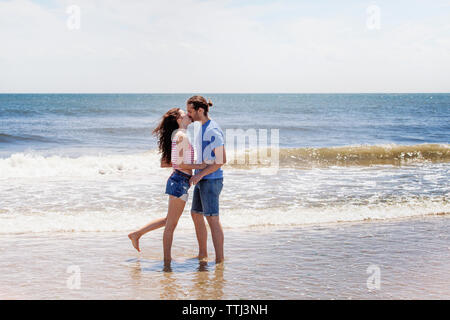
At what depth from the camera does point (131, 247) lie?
657cm

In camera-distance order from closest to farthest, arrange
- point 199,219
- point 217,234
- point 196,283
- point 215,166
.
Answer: point 196,283, point 215,166, point 217,234, point 199,219

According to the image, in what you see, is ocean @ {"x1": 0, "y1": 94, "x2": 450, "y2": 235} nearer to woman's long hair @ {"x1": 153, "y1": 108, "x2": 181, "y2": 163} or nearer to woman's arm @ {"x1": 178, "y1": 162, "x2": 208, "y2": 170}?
woman's long hair @ {"x1": 153, "y1": 108, "x2": 181, "y2": 163}

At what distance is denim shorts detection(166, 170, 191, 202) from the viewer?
18.0 ft

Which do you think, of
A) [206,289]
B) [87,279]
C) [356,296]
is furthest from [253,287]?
[87,279]

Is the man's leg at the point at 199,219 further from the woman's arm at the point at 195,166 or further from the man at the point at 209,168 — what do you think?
the woman's arm at the point at 195,166

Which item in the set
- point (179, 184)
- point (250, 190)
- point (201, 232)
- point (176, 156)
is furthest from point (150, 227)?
point (250, 190)

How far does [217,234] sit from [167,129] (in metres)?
1.36

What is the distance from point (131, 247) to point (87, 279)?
1.48m

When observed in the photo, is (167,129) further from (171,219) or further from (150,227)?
(150,227)

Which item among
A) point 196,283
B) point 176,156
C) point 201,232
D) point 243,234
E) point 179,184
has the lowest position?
point 196,283

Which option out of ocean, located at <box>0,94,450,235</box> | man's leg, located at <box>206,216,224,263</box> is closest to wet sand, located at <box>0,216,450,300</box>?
man's leg, located at <box>206,216,224,263</box>

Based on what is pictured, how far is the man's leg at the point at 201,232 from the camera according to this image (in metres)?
5.81

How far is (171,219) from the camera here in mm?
5723

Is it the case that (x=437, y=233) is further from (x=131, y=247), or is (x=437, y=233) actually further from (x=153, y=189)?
(x=153, y=189)
